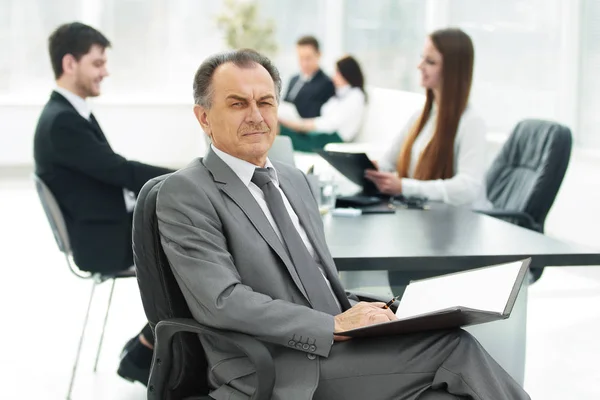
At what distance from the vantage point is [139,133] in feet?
33.9

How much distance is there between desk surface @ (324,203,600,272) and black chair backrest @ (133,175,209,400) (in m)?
0.61

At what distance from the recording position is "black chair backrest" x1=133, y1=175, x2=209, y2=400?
7.19ft

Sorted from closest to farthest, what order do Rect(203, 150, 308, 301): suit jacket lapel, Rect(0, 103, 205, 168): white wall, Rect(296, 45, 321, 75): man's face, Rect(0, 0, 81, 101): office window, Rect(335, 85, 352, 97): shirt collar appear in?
Rect(203, 150, 308, 301): suit jacket lapel → Rect(335, 85, 352, 97): shirt collar → Rect(296, 45, 321, 75): man's face → Rect(0, 103, 205, 168): white wall → Rect(0, 0, 81, 101): office window

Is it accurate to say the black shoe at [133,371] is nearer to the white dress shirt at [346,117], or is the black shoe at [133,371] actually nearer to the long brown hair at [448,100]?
the long brown hair at [448,100]

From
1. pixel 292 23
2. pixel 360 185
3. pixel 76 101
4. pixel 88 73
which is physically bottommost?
pixel 360 185

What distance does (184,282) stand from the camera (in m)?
2.13

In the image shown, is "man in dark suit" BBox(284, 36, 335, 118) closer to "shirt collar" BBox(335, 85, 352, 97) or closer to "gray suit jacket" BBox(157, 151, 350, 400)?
"shirt collar" BBox(335, 85, 352, 97)

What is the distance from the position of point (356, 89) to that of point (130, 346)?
521cm

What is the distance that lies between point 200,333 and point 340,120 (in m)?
6.33

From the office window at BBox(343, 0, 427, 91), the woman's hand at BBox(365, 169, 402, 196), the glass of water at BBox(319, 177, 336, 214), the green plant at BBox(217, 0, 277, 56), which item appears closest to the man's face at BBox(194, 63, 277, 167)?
the glass of water at BBox(319, 177, 336, 214)

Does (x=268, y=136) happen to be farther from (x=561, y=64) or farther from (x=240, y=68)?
(x=561, y=64)

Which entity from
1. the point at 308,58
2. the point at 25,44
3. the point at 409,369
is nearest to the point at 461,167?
the point at 409,369

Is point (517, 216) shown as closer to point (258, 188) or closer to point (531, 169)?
point (531, 169)

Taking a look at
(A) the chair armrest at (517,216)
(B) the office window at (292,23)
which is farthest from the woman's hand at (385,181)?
(B) the office window at (292,23)
